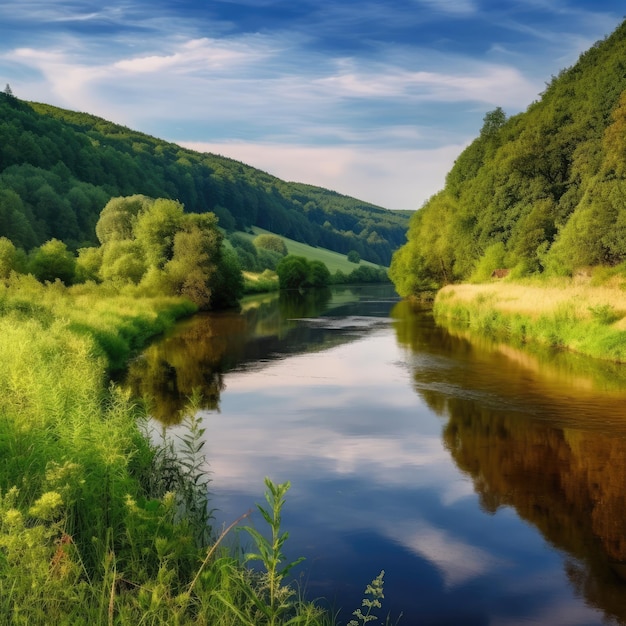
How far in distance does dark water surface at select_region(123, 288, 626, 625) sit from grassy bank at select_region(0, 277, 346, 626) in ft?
3.38

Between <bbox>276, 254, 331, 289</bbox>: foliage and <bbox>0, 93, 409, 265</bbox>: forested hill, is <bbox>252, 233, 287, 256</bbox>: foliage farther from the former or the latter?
<bbox>276, 254, 331, 289</bbox>: foliage

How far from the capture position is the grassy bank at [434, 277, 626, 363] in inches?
900

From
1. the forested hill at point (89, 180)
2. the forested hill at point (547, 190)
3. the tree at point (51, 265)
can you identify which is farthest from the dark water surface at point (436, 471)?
the forested hill at point (89, 180)

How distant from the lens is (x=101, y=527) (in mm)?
6793

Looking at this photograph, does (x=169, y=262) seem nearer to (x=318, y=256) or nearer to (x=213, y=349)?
(x=213, y=349)

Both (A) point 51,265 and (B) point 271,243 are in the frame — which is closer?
(A) point 51,265

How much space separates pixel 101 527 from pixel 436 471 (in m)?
6.09

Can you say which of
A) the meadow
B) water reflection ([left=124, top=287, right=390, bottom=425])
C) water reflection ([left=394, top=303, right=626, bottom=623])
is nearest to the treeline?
water reflection ([left=124, top=287, right=390, bottom=425])

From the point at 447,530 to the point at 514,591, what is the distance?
170 cm

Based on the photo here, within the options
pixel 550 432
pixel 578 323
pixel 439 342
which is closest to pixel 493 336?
pixel 439 342

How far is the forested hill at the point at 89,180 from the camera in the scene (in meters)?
86.7

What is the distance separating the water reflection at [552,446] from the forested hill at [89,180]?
6682cm

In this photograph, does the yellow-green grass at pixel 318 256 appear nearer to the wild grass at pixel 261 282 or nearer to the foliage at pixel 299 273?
the foliage at pixel 299 273

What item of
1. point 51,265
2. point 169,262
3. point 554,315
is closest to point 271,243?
point 169,262
